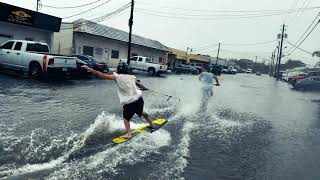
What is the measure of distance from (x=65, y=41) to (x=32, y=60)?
19979 mm

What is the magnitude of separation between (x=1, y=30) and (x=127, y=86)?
21481 mm

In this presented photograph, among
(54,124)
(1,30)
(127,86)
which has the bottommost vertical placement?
(54,124)

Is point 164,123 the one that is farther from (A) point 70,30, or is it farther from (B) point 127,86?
(A) point 70,30

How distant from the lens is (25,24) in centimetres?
2634

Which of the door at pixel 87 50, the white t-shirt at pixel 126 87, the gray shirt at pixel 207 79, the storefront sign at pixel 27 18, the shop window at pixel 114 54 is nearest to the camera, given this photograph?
the white t-shirt at pixel 126 87

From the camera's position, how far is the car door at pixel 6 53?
18.9 m

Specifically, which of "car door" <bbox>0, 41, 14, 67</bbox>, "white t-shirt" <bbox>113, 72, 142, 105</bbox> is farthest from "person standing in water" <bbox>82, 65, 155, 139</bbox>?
"car door" <bbox>0, 41, 14, 67</bbox>

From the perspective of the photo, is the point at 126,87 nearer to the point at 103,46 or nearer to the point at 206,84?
the point at 206,84

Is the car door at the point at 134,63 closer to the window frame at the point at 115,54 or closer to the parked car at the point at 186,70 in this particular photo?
the window frame at the point at 115,54

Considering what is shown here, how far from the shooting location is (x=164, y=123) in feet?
29.4

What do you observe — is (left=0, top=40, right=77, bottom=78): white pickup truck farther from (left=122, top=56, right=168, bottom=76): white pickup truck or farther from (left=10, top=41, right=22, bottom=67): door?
(left=122, top=56, right=168, bottom=76): white pickup truck

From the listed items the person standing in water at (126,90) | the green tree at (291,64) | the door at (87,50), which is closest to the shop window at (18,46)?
the person standing in water at (126,90)

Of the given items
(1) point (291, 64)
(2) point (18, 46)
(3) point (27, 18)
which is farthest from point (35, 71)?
(1) point (291, 64)

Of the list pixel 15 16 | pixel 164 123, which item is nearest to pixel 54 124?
pixel 164 123
